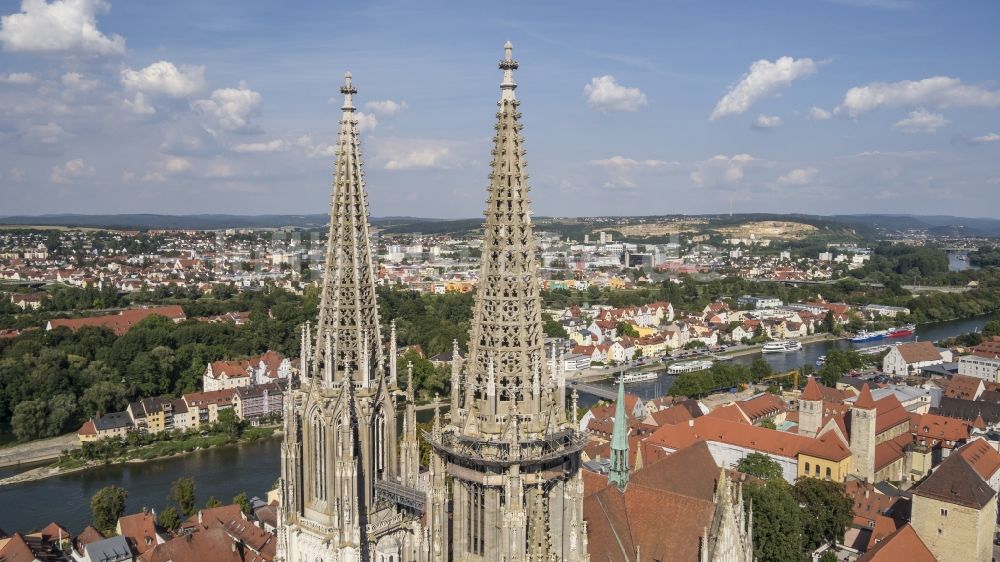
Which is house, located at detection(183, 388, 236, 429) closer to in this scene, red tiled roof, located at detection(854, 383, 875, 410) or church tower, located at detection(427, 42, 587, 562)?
red tiled roof, located at detection(854, 383, 875, 410)

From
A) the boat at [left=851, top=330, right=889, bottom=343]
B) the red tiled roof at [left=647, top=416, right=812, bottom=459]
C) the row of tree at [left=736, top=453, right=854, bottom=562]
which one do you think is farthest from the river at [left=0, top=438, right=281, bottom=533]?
the boat at [left=851, top=330, right=889, bottom=343]

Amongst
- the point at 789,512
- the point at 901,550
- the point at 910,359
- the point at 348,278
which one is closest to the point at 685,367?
the point at 910,359

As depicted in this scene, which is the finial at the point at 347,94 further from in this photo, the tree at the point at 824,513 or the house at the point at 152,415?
the house at the point at 152,415

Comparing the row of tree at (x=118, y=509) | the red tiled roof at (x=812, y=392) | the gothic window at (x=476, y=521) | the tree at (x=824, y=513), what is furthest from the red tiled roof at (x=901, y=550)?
the row of tree at (x=118, y=509)

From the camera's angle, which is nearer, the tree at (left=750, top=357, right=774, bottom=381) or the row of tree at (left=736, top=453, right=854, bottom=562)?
the row of tree at (left=736, top=453, right=854, bottom=562)

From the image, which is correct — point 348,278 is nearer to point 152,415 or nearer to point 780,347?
point 152,415

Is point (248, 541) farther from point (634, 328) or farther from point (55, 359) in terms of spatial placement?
point (634, 328)
